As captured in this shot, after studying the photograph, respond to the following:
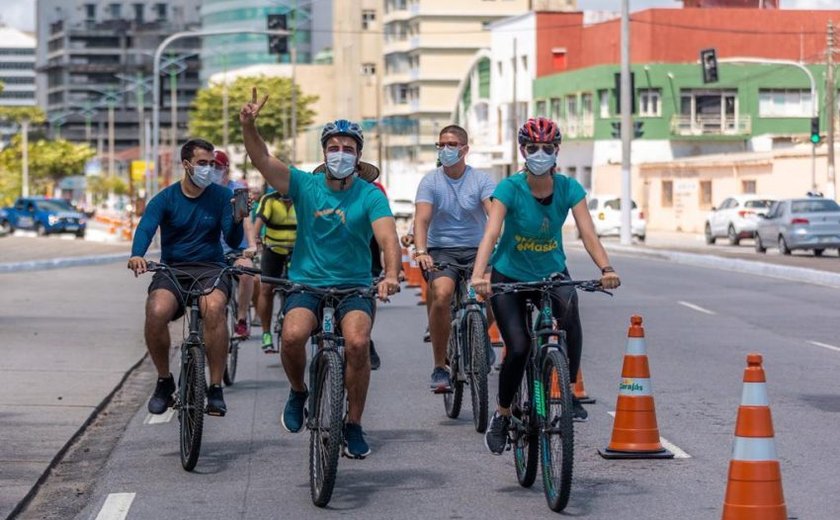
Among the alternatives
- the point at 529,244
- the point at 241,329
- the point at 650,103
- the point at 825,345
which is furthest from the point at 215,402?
the point at 650,103

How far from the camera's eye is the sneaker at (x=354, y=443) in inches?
359

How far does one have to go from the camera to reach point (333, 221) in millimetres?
9203

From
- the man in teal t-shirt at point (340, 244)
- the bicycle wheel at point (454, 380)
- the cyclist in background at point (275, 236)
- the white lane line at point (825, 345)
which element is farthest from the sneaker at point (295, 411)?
the white lane line at point (825, 345)

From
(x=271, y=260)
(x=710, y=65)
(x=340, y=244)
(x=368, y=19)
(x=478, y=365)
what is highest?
(x=368, y=19)

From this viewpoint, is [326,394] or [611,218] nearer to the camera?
[326,394]

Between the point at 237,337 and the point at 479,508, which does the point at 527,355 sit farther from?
the point at 237,337

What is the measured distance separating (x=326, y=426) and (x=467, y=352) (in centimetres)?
301

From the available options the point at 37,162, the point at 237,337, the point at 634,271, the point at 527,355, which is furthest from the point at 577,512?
the point at 37,162

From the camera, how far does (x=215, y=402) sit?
33.8 ft

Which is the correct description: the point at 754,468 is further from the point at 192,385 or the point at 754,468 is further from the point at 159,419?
the point at 159,419

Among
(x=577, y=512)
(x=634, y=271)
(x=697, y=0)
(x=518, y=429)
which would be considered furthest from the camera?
A: (x=697, y=0)

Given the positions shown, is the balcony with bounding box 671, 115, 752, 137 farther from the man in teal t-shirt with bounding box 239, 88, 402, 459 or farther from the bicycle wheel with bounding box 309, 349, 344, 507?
the bicycle wheel with bounding box 309, 349, 344, 507

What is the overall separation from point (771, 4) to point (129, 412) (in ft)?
290

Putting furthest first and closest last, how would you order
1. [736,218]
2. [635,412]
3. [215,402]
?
[736,218] → [215,402] → [635,412]
